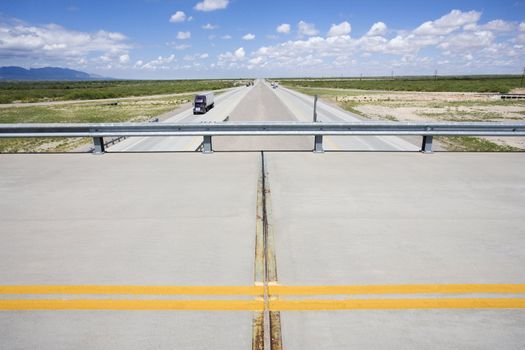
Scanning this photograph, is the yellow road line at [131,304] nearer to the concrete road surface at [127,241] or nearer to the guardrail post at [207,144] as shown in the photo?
the concrete road surface at [127,241]

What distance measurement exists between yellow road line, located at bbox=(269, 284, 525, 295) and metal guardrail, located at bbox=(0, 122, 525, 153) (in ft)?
18.4

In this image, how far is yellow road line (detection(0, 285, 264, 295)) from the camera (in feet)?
11.0

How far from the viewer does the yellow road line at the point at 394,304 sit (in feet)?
10.3

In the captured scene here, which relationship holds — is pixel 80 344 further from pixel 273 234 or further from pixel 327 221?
pixel 327 221

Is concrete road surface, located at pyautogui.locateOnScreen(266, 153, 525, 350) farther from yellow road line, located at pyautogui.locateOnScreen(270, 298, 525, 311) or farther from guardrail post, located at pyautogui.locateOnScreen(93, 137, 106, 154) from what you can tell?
guardrail post, located at pyautogui.locateOnScreen(93, 137, 106, 154)

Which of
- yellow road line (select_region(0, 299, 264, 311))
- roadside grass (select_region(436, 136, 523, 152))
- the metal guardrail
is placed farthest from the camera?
roadside grass (select_region(436, 136, 523, 152))

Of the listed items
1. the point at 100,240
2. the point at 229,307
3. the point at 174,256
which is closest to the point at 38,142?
the point at 100,240

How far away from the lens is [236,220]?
16.2ft

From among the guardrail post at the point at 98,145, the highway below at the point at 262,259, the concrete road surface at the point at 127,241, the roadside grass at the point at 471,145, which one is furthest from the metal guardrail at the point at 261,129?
the roadside grass at the point at 471,145

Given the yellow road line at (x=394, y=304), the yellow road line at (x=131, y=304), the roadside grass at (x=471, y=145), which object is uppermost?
the yellow road line at (x=131, y=304)

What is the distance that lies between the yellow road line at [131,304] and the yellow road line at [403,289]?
37 cm

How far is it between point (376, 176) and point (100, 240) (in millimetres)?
5291

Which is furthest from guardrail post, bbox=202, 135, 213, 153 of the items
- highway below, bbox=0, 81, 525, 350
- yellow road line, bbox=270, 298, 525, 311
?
yellow road line, bbox=270, 298, 525, 311

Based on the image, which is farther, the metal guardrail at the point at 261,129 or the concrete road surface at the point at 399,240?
the metal guardrail at the point at 261,129
